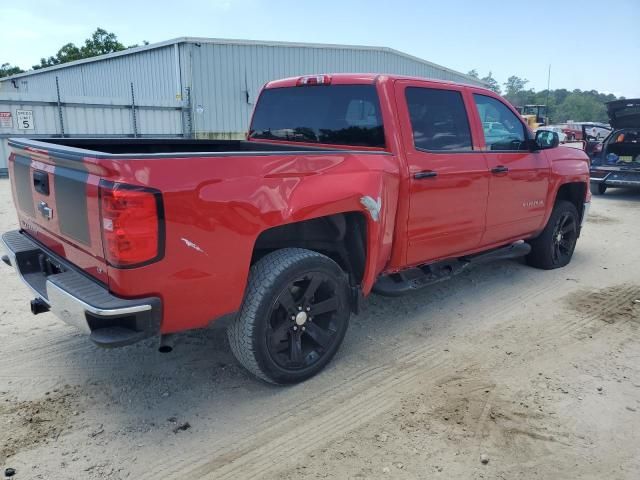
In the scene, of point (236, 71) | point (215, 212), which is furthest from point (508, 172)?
point (236, 71)

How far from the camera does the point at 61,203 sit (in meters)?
2.75

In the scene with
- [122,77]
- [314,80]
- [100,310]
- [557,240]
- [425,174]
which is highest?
[122,77]

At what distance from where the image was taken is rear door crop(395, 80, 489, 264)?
3756 millimetres

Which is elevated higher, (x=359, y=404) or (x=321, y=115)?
(x=321, y=115)

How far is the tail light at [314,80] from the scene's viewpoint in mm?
4023

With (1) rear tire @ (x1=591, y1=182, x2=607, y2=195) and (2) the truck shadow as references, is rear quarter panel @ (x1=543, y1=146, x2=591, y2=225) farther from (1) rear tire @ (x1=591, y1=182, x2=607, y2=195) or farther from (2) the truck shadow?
(1) rear tire @ (x1=591, y1=182, x2=607, y2=195)

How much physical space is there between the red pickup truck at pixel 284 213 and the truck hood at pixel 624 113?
6.99 m

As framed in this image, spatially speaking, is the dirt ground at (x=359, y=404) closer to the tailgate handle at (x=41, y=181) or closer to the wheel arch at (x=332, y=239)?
the wheel arch at (x=332, y=239)

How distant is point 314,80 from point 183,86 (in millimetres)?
14754

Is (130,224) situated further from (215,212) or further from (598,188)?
(598,188)

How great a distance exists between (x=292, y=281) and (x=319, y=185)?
601mm

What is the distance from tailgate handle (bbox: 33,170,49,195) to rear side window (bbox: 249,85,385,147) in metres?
1.98

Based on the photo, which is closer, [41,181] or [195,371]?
[41,181]

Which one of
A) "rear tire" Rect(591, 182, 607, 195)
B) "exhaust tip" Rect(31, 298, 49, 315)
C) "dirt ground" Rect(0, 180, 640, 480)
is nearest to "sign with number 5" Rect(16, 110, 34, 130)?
"dirt ground" Rect(0, 180, 640, 480)
